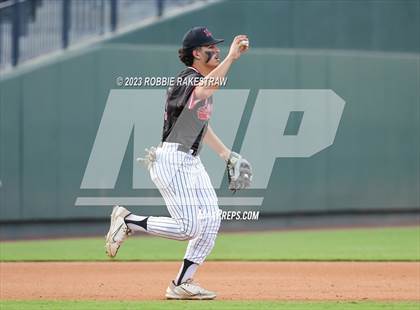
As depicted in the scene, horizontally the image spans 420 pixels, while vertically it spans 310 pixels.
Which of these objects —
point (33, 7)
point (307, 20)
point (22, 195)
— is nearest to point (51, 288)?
point (22, 195)

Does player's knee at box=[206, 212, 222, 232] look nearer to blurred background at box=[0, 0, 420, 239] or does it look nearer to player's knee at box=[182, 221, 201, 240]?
player's knee at box=[182, 221, 201, 240]

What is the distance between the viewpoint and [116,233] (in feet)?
23.2

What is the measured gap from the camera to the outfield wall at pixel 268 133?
49.1ft

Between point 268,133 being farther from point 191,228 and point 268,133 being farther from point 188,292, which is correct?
point 191,228

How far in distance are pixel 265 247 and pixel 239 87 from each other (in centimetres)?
393

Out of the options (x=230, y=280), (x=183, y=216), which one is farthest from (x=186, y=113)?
(x=230, y=280)

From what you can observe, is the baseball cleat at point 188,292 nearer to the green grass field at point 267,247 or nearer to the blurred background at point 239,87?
the green grass field at point 267,247

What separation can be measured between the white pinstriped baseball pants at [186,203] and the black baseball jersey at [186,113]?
89 millimetres

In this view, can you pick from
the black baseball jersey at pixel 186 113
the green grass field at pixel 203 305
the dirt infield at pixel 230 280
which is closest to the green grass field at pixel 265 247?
the dirt infield at pixel 230 280

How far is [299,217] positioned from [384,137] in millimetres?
2280

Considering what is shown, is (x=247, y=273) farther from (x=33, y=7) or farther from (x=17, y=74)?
(x=33, y=7)

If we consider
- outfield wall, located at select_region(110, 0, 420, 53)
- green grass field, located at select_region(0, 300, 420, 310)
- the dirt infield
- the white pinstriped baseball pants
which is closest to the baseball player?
the white pinstriped baseball pants

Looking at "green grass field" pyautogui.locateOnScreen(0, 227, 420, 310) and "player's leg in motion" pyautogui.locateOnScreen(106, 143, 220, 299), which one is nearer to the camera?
"player's leg in motion" pyautogui.locateOnScreen(106, 143, 220, 299)

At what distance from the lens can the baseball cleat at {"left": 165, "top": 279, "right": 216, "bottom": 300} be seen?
709cm
